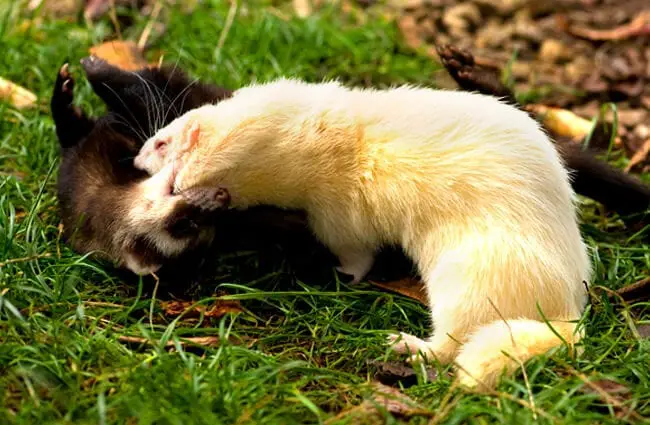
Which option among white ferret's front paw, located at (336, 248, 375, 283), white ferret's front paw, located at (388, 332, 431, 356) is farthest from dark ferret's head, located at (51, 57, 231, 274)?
white ferret's front paw, located at (388, 332, 431, 356)

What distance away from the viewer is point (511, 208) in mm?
3469

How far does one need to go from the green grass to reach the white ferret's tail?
0.06 meters

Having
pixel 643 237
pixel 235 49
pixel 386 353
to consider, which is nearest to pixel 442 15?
pixel 235 49

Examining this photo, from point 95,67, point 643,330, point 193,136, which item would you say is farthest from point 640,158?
point 95,67

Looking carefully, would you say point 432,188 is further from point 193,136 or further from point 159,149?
point 159,149

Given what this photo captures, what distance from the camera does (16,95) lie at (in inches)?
199

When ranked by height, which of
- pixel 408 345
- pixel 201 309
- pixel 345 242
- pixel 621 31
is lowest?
pixel 201 309

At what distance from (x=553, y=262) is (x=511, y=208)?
0.87 feet

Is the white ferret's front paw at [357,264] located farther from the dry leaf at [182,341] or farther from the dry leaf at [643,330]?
the dry leaf at [643,330]

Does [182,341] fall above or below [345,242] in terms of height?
below

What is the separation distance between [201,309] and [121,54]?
230 centimetres

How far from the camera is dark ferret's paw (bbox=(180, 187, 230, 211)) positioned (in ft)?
12.4

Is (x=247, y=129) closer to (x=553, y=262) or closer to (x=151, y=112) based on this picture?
(x=151, y=112)

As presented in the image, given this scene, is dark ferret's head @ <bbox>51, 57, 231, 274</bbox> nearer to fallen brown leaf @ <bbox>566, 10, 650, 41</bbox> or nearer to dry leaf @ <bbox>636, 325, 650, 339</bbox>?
dry leaf @ <bbox>636, 325, 650, 339</bbox>
